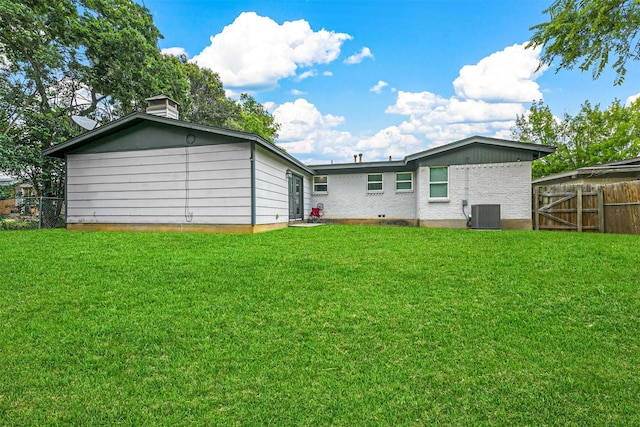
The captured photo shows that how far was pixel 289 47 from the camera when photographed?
17875 millimetres

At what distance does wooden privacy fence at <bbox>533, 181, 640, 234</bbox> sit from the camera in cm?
931

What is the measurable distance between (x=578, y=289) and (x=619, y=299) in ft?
1.24

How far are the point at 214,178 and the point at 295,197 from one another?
4510 millimetres

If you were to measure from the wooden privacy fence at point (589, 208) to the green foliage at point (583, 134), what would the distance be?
12.2 m

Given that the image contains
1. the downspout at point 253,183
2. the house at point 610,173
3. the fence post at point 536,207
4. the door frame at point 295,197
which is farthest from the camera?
the door frame at point 295,197

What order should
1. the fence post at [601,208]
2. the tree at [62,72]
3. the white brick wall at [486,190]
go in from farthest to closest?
the tree at [62,72] → the white brick wall at [486,190] → the fence post at [601,208]

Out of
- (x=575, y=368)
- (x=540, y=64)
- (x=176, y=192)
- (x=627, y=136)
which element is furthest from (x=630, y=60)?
(x=627, y=136)

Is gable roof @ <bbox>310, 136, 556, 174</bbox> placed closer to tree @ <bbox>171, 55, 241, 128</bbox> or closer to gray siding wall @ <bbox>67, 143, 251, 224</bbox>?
gray siding wall @ <bbox>67, 143, 251, 224</bbox>

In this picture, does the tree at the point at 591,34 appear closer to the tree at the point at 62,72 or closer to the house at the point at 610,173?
the house at the point at 610,173

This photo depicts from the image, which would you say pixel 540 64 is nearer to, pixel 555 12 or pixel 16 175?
pixel 555 12

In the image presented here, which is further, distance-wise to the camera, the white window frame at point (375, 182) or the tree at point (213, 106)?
the tree at point (213, 106)

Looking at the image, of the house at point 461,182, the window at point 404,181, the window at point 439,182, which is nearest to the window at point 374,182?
the house at point 461,182

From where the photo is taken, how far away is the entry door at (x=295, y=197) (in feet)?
41.9

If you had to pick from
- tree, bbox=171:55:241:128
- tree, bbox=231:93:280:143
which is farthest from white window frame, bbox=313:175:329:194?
tree, bbox=231:93:280:143
